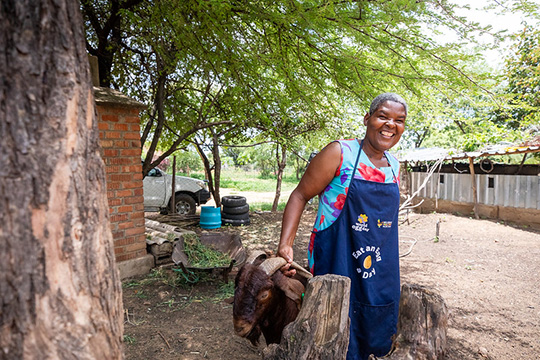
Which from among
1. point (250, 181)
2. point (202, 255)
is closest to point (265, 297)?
point (202, 255)

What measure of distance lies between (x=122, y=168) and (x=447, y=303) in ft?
16.3

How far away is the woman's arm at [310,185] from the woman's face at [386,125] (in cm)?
24

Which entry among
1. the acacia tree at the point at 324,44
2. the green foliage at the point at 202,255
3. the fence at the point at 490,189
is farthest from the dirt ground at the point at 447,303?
the acacia tree at the point at 324,44

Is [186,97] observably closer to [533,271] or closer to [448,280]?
Answer: [448,280]

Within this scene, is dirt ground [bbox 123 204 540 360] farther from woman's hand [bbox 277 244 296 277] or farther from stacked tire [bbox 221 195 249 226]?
stacked tire [bbox 221 195 249 226]

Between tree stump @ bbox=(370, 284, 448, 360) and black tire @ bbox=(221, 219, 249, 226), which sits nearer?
tree stump @ bbox=(370, 284, 448, 360)

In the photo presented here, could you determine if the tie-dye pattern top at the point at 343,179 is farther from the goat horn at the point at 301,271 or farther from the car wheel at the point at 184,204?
the car wheel at the point at 184,204

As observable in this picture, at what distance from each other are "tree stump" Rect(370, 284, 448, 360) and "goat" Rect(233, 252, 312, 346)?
0.68m

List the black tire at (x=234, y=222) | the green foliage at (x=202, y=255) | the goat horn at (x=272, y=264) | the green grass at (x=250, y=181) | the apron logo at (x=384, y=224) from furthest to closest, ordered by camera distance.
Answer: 1. the green grass at (x=250, y=181)
2. the black tire at (x=234, y=222)
3. the green foliage at (x=202, y=255)
4. the apron logo at (x=384, y=224)
5. the goat horn at (x=272, y=264)

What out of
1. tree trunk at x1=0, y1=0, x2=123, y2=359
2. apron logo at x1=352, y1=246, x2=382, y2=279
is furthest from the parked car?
tree trunk at x1=0, y1=0, x2=123, y2=359

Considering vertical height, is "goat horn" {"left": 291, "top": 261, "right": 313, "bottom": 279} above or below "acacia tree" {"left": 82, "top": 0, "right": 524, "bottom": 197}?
below

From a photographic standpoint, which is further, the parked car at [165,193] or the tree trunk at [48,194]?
the parked car at [165,193]

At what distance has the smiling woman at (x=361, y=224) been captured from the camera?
200 centimetres

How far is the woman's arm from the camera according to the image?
2033 mm
